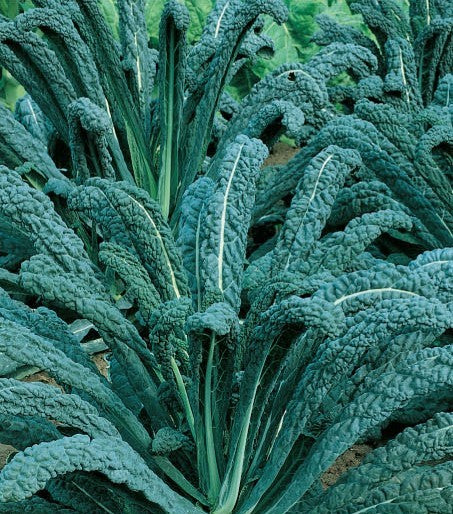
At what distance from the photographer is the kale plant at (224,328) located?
4.70ft

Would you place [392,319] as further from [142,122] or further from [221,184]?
[142,122]

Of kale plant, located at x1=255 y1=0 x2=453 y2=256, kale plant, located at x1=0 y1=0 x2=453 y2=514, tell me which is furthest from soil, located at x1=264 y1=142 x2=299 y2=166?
kale plant, located at x1=0 y1=0 x2=453 y2=514

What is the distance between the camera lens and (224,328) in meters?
1.41

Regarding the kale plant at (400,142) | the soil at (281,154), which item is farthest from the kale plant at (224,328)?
the soil at (281,154)

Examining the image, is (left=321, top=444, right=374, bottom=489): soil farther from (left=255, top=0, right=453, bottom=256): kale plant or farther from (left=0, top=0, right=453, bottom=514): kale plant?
(left=255, top=0, right=453, bottom=256): kale plant

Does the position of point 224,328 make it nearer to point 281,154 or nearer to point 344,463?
point 344,463

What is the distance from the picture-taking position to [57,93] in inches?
102

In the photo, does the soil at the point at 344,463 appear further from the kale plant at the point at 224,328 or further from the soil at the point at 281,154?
the soil at the point at 281,154

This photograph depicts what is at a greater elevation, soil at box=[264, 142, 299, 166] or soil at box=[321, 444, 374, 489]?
soil at box=[264, 142, 299, 166]

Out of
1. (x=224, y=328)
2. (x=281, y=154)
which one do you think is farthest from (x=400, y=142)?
(x=224, y=328)

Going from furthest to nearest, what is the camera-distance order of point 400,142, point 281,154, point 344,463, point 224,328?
point 281,154, point 400,142, point 344,463, point 224,328

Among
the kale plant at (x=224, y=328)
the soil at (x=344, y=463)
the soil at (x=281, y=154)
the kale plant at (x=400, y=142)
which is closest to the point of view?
the kale plant at (x=224, y=328)

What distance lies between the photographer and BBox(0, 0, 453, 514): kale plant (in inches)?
56.4

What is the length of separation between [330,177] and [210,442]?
30.9 inches
